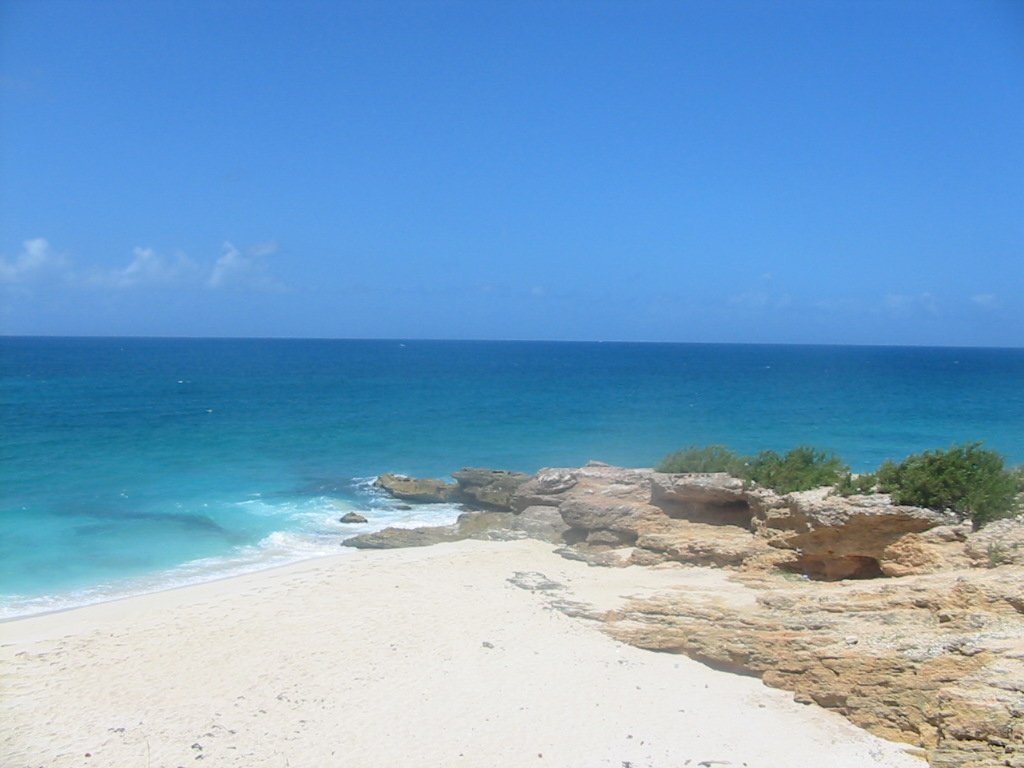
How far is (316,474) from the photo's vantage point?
30312mm

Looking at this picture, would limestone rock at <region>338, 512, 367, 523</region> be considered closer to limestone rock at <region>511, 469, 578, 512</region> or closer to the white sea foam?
the white sea foam

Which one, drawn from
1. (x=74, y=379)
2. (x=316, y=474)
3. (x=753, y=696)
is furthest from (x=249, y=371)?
(x=753, y=696)

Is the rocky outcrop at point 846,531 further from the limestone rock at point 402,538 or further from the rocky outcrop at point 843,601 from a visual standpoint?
the limestone rock at point 402,538

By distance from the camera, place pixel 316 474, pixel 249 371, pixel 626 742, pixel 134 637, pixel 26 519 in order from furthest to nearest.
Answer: pixel 249 371, pixel 316 474, pixel 26 519, pixel 134 637, pixel 626 742

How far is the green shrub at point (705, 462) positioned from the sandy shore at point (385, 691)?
3.48 metres

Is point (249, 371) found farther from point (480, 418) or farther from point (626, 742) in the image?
point (626, 742)

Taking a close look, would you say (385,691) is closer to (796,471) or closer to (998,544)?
(998,544)

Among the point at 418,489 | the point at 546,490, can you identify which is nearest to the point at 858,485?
the point at 546,490

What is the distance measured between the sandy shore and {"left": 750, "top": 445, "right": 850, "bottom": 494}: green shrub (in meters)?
2.58

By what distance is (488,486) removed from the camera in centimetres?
2497

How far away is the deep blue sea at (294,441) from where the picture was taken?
1998cm

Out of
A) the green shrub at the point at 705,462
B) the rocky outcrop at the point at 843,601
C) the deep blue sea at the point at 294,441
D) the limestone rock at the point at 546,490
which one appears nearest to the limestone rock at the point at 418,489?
the deep blue sea at the point at 294,441

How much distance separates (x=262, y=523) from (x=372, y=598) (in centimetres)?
925

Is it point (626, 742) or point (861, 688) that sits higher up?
point (861, 688)
